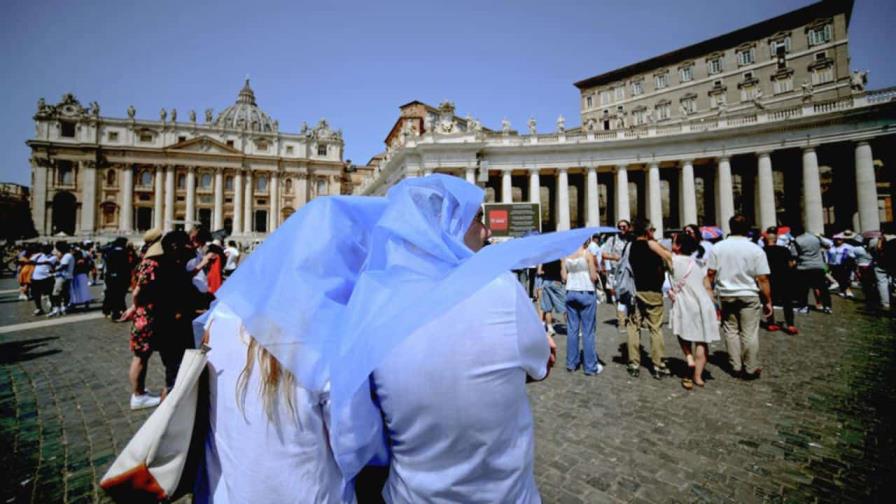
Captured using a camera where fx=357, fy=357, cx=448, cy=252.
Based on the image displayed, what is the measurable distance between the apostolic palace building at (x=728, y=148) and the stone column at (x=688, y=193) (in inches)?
3.2

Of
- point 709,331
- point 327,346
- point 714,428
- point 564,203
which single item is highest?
point 564,203

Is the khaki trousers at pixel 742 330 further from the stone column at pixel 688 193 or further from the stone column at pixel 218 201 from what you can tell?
the stone column at pixel 218 201

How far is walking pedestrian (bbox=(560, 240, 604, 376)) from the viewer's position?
5.01 metres

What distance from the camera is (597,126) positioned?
138ft

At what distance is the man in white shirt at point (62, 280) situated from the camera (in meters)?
9.68

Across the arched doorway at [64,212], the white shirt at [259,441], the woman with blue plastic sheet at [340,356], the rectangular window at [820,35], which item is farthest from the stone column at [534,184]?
the arched doorway at [64,212]

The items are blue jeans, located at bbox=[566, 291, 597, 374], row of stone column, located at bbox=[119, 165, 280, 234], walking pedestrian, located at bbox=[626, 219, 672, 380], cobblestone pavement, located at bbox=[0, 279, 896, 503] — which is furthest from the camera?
row of stone column, located at bbox=[119, 165, 280, 234]

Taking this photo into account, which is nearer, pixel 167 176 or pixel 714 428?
pixel 714 428

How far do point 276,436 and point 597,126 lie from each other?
47.3 meters

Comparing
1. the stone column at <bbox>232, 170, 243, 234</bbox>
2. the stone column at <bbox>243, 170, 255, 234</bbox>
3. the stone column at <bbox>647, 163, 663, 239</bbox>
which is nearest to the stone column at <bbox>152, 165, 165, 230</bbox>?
the stone column at <bbox>232, 170, 243, 234</bbox>

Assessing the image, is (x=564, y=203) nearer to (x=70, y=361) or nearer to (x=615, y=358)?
(x=615, y=358)

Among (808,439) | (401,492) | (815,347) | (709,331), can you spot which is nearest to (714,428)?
(808,439)

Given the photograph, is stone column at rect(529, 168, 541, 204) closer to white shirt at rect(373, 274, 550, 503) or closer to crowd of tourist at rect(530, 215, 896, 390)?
crowd of tourist at rect(530, 215, 896, 390)

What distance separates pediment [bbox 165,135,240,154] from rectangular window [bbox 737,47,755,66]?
64529 millimetres
